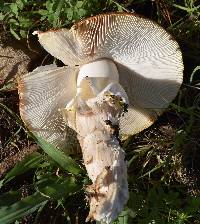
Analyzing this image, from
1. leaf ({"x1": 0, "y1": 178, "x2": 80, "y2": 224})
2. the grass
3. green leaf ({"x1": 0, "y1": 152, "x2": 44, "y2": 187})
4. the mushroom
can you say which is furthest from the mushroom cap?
leaf ({"x1": 0, "y1": 178, "x2": 80, "y2": 224})

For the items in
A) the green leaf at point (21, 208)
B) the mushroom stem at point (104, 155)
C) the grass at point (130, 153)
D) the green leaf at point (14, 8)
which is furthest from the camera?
the green leaf at point (14, 8)

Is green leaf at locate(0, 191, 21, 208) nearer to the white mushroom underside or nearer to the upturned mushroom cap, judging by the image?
the white mushroom underside

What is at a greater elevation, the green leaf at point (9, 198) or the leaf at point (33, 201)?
the leaf at point (33, 201)

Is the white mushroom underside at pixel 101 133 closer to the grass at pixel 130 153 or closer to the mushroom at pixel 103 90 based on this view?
the mushroom at pixel 103 90

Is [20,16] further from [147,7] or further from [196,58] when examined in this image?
[196,58]

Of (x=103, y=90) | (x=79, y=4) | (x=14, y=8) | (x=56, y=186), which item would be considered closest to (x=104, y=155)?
(x=103, y=90)

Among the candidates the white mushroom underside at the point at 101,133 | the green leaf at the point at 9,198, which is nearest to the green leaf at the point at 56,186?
the green leaf at the point at 9,198

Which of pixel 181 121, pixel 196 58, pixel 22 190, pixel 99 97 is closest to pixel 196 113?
pixel 181 121

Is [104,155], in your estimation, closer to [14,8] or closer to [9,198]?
[9,198]
